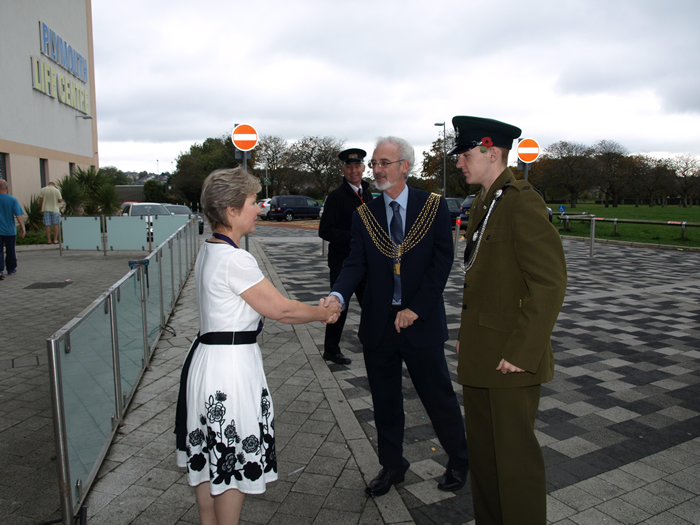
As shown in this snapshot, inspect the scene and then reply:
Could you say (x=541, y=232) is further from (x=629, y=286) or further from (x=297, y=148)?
(x=297, y=148)

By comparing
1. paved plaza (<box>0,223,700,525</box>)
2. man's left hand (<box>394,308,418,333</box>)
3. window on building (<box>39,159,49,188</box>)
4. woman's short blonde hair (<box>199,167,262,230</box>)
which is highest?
window on building (<box>39,159,49,188</box>)

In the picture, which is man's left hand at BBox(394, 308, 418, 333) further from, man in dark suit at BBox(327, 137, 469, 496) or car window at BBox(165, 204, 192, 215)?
car window at BBox(165, 204, 192, 215)

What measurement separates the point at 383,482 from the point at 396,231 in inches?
55.0

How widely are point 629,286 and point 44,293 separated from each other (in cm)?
1051

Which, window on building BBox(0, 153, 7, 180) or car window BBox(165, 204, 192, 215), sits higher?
window on building BBox(0, 153, 7, 180)

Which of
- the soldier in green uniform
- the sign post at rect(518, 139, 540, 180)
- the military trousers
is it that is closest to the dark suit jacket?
the soldier in green uniform

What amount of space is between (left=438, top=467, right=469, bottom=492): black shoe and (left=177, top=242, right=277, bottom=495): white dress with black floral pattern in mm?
1176

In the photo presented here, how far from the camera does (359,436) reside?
356 cm

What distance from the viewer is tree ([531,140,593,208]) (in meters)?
57.0

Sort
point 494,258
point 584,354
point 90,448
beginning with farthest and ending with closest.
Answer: point 584,354, point 90,448, point 494,258

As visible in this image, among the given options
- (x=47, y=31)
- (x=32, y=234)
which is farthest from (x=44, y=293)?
(x=47, y=31)

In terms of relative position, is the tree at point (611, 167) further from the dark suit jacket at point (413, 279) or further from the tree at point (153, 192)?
the dark suit jacket at point (413, 279)

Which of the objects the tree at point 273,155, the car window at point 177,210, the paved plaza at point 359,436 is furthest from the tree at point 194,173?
the paved plaza at point 359,436

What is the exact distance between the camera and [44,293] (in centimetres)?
891
